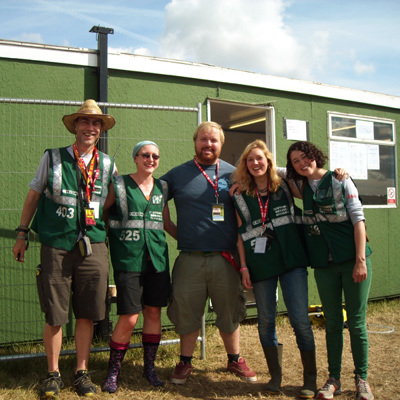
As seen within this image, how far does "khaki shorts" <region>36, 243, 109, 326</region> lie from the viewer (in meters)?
3.26

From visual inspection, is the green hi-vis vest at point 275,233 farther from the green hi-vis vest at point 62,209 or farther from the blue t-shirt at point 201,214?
the green hi-vis vest at point 62,209

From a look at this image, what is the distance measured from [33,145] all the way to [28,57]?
33.1 inches

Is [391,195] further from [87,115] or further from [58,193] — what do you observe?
[58,193]

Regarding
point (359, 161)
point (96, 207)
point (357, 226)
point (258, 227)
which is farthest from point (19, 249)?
point (359, 161)

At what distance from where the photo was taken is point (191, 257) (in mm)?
3641

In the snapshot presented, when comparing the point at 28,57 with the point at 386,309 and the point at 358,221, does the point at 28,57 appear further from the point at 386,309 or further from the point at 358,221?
the point at 386,309

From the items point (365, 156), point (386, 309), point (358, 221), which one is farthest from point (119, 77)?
point (386, 309)

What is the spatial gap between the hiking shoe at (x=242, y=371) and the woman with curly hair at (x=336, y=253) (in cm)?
65

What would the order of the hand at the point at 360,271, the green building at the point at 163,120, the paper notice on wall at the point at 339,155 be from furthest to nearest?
the paper notice on wall at the point at 339,155
the green building at the point at 163,120
the hand at the point at 360,271

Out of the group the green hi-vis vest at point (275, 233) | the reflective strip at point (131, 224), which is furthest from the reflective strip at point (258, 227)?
the reflective strip at point (131, 224)

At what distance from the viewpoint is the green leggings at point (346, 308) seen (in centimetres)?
327

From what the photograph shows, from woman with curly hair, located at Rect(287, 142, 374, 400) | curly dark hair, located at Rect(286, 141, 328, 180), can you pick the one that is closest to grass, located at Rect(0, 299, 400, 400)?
woman with curly hair, located at Rect(287, 142, 374, 400)

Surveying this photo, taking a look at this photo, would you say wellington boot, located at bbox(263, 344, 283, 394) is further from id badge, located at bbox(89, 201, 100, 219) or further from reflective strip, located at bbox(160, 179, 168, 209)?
id badge, located at bbox(89, 201, 100, 219)

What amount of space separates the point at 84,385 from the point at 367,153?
4887 mm
